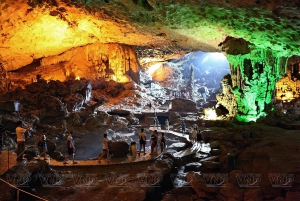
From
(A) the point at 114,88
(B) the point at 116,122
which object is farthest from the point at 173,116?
(A) the point at 114,88

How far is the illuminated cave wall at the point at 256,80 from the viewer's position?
17.3 m

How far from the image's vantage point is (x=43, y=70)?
88.3ft

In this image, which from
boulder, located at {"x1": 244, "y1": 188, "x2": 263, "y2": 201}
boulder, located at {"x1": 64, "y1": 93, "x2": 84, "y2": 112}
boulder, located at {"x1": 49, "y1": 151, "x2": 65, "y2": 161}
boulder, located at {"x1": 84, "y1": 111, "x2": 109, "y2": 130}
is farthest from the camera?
boulder, located at {"x1": 64, "y1": 93, "x2": 84, "y2": 112}

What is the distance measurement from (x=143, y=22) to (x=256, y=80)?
29.0 feet

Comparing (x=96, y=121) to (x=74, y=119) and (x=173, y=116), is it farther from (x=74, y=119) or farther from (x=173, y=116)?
(x=173, y=116)

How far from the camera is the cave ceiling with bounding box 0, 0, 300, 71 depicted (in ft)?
33.0

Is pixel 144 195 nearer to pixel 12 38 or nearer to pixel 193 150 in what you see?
pixel 193 150

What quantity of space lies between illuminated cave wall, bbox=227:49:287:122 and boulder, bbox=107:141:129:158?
32.9ft

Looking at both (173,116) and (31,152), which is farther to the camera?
(173,116)

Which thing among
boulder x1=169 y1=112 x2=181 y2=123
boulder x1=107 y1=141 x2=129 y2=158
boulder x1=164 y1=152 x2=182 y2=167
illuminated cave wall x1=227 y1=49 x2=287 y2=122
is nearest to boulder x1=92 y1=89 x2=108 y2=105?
boulder x1=169 y1=112 x2=181 y2=123

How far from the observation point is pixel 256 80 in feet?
57.6

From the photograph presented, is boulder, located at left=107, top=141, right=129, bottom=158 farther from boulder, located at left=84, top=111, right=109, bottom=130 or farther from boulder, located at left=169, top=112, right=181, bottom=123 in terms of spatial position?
boulder, located at left=169, top=112, right=181, bottom=123

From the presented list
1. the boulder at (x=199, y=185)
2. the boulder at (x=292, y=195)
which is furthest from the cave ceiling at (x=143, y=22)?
the boulder at (x=199, y=185)

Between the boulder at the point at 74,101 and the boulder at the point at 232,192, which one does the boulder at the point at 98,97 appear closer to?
the boulder at the point at 74,101
